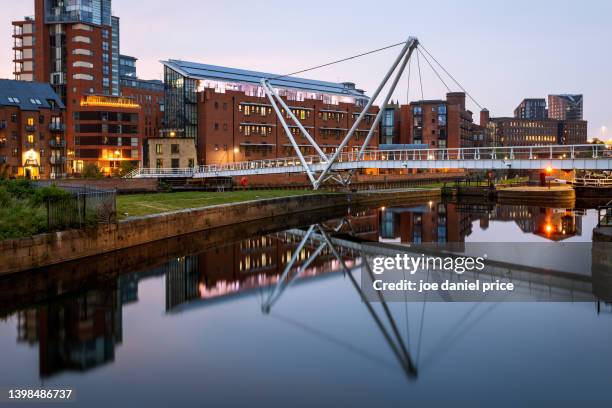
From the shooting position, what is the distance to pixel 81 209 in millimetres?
27484

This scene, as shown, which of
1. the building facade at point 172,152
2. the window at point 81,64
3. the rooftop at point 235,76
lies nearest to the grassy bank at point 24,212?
the rooftop at point 235,76

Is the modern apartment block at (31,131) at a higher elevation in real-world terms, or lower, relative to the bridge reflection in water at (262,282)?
higher

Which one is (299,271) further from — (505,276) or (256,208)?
(256,208)

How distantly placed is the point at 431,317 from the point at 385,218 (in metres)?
32.9

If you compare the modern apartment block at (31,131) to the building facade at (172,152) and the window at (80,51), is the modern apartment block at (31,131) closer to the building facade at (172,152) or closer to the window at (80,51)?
the building facade at (172,152)

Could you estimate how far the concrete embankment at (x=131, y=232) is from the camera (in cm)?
2403

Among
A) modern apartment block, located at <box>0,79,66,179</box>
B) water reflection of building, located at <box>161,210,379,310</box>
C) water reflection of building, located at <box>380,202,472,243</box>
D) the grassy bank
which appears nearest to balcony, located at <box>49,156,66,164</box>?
modern apartment block, located at <box>0,79,66,179</box>

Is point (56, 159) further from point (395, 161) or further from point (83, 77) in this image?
point (395, 161)

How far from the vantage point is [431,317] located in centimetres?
2020

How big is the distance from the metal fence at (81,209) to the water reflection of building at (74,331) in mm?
5087

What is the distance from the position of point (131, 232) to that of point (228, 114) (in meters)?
56.8

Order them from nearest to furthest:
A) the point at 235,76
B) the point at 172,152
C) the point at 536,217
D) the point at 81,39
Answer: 1. the point at 536,217
2. the point at 172,152
3. the point at 235,76
4. the point at 81,39

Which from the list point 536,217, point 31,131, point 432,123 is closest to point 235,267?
point 536,217

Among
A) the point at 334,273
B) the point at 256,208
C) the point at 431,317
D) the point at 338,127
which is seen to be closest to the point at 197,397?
the point at 431,317
